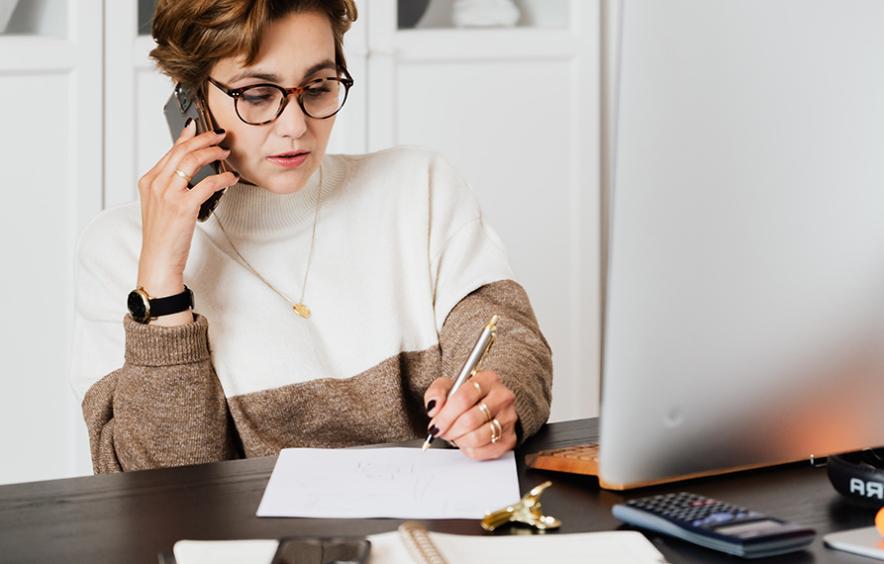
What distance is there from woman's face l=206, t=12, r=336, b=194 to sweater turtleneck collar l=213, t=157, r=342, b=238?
0.06 meters

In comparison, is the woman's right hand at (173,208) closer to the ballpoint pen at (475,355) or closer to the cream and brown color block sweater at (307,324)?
the cream and brown color block sweater at (307,324)

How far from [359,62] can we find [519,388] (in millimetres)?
1790

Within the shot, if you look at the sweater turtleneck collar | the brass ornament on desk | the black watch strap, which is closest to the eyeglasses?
the sweater turtleneck collar

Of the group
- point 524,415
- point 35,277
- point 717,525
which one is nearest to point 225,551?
point 717,525

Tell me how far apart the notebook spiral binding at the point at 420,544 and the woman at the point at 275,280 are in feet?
1.64

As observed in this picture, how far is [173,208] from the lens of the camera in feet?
5.16

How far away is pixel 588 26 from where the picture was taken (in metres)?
3.10

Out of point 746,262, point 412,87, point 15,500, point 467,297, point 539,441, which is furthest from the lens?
point 412,87

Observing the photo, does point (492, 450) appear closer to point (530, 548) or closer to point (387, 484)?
point (387, 484)

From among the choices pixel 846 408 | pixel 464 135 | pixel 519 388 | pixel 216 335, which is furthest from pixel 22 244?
pixel 846 408

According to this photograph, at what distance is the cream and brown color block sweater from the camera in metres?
1.47

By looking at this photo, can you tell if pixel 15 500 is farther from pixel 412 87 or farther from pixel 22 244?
pixel 412 87

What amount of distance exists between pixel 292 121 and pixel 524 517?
2.70ft

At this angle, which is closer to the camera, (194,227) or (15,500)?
(15,500)
